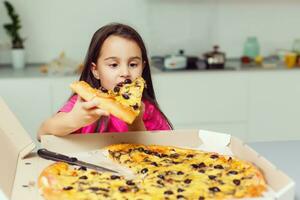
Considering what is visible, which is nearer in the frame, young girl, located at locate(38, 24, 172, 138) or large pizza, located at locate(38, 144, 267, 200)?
large pizza, located at locate(38, 144, 267, 200)

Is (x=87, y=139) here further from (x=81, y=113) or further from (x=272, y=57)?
(x=272, y=57)

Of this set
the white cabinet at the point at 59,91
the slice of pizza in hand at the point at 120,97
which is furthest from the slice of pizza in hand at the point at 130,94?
the white cabinet at the point at 59,91

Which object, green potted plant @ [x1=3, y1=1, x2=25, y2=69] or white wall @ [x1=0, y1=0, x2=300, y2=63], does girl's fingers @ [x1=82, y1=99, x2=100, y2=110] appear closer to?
green potted plant @ [x1=3, y1=1, x2=25, y2=69]

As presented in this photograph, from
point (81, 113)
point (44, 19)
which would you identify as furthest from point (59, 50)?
point (81, 113)

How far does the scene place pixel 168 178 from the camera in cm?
108

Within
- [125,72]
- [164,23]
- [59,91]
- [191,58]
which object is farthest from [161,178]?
[164,23]

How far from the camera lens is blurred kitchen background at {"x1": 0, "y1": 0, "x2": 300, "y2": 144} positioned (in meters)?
2.76

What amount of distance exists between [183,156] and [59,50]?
2007mm

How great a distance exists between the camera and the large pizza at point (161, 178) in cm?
97

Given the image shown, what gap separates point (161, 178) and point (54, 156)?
0.89ft

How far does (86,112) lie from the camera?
1145 millimetres

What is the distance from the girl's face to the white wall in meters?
1.76

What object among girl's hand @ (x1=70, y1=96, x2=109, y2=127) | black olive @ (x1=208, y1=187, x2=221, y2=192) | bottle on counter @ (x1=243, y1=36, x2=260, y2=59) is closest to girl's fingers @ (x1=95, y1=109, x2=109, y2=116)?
girl's hand @ (x1=70, y1=96, x2=109, y2=127)

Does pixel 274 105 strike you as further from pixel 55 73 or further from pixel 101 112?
pixel 101 112
